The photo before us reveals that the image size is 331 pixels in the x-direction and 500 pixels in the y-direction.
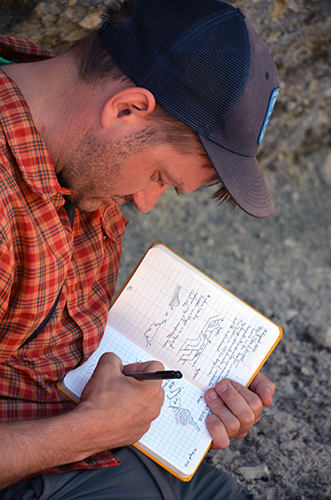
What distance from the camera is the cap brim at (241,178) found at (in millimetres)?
1040

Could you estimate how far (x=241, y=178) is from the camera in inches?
43.2

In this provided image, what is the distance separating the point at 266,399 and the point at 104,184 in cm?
82

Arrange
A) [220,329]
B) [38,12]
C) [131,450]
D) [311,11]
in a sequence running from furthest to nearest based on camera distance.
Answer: [311,11]
[38,12]
[220,329]
[131,450]

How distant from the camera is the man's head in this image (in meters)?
0.97

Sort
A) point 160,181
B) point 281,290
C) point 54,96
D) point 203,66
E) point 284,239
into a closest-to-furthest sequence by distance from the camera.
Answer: point 203,66 < point 54,96 < point 160,181 < point 281,290 < point 284,239

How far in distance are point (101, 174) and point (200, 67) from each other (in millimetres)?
375

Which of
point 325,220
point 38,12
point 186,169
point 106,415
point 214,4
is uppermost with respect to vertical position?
point 214,4

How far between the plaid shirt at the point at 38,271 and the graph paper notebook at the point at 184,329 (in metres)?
0.09

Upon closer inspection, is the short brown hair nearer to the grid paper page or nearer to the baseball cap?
the baseball cap

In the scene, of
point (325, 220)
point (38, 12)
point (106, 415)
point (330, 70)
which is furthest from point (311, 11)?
point (106, 415)

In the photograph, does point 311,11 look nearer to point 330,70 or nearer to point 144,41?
point 330,70

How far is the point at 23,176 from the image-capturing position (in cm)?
100

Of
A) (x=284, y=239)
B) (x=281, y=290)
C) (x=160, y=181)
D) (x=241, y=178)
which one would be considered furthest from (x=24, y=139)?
(x=284, y=239)

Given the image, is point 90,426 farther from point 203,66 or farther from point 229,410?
point 203,66
